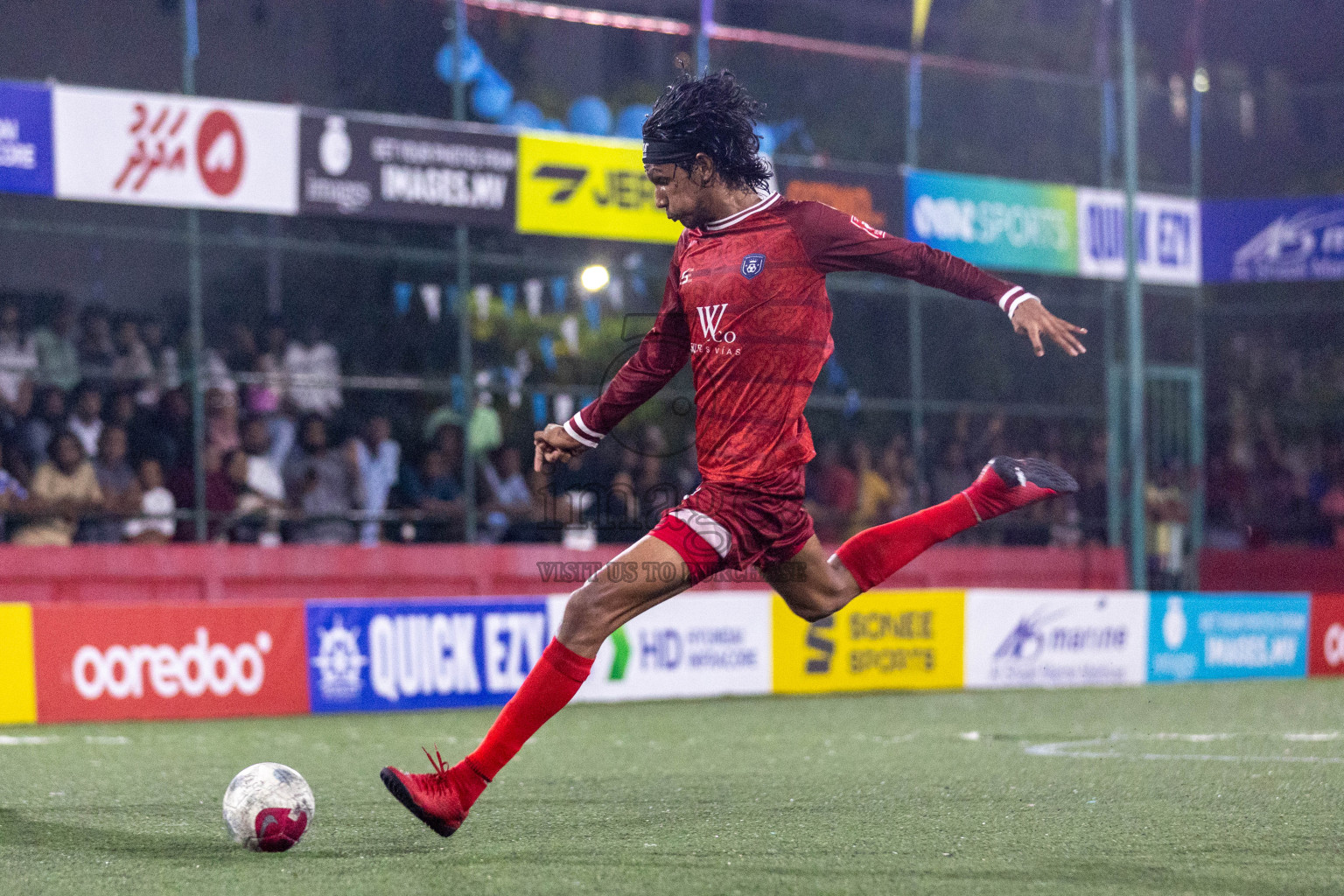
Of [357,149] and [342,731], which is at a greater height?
[357,149]

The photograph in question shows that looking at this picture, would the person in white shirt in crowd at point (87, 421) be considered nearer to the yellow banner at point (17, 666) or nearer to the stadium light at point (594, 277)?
the yellow banner at point (17, 666)

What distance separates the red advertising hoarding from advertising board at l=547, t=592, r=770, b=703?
621 cm

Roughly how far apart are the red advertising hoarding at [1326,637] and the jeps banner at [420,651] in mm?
8210

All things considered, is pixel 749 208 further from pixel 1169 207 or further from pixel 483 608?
pixel 1169 207

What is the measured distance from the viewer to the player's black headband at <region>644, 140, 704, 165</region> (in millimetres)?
5648

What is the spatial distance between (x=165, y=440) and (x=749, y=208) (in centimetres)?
1017

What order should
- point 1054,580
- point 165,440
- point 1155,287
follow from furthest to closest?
point 1155,287 < point 1054,580 < point 165,440

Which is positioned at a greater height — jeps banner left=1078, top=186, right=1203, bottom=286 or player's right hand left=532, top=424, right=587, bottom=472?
jeps banner left=1078, top=186, right=1203, bottom=286

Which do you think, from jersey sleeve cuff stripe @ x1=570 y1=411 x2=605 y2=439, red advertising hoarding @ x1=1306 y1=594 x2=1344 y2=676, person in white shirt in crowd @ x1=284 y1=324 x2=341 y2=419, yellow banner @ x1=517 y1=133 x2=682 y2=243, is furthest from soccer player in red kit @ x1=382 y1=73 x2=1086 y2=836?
red advertising hoarding @ x1=1306 y1=594 x2=1344 y2=676

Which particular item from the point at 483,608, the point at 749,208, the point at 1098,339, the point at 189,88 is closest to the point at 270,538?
the point at 483,608

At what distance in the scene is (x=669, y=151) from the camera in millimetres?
5660

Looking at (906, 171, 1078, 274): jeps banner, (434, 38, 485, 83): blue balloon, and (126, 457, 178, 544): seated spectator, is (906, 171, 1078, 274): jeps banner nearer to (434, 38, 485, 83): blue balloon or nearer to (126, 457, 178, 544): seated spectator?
(434, 38, 485, 83): blue balloon

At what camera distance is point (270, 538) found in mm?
15242

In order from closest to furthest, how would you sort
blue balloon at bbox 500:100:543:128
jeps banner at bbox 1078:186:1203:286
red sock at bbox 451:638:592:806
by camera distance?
red sock at bbox 451:638:592:806
blue balloon at bbox 500:100:543:128
jeps banner at bbox 1078:186:1203:286
